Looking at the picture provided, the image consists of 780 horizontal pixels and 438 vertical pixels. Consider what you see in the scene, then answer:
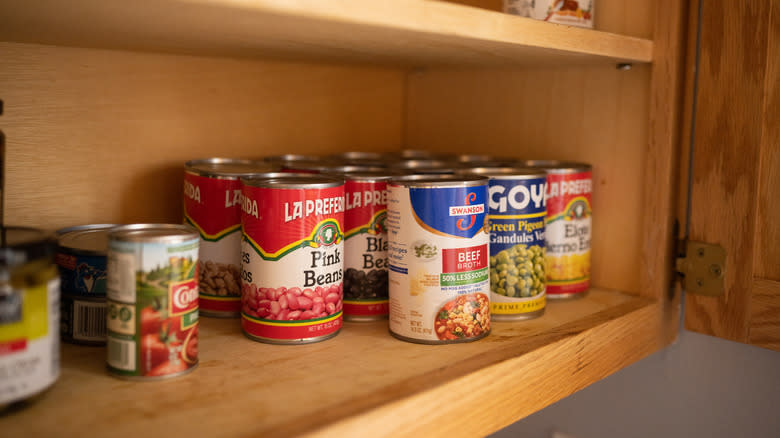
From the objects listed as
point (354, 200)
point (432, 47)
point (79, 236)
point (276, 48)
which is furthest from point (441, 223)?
point (79, 236)

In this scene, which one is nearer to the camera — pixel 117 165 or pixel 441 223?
pixel 441 223

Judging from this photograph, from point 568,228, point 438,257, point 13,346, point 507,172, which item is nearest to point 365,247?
point 438,257

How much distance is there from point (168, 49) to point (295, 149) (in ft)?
1.09

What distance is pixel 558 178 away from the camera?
1.05m

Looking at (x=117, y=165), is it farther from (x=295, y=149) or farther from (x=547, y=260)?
(x=547, y=260)

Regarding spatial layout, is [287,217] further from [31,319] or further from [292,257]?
[31,319]

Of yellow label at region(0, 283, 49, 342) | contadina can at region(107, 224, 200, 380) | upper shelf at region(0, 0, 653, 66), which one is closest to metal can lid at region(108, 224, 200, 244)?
contadina can at region(107, 224, 200, 380)

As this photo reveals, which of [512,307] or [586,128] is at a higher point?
[586,128]

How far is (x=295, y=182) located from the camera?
84cm

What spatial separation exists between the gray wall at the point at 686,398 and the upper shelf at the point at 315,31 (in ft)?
1.73

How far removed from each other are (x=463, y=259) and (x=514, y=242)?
156 millimetres

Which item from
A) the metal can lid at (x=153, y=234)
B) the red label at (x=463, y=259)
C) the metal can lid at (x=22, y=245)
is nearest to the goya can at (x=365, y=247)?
the red label at (x=463, y=259)

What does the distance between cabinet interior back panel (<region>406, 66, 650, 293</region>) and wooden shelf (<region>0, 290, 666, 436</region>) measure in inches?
7.5

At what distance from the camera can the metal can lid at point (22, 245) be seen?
583mm
